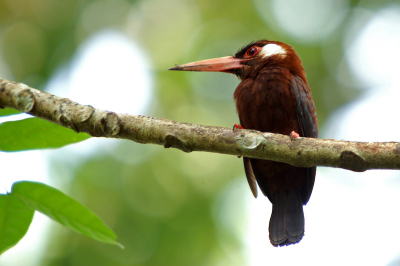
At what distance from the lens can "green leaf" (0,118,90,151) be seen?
1928 mm

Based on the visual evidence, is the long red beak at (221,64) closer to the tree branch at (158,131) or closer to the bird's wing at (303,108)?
the bird's wing at (303,108)

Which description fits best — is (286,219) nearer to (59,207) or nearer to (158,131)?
(158,131)

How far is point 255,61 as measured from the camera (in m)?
4.10

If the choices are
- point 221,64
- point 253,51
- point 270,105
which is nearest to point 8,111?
point 270,105

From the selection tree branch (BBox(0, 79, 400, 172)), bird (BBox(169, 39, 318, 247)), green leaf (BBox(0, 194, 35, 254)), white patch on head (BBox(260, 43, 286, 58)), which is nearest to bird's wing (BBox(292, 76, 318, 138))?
bird (BBox(169, 39, 318, 247))

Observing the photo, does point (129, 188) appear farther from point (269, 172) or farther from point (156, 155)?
point (269, 172)

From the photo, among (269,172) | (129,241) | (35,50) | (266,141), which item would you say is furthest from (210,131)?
(35,50)

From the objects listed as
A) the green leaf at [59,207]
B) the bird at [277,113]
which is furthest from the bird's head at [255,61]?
the green leaf at [59,207]

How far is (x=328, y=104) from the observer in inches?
338

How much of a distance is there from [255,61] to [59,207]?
113 inches

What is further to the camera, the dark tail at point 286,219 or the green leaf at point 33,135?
the dark tail at point 286,219

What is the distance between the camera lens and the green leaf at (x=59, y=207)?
1775mm

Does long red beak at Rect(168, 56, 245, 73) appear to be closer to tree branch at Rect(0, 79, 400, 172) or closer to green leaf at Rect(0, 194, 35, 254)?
tree branch at Rect(0, 79, 400, 172)

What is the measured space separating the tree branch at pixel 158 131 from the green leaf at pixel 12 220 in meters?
0.67
